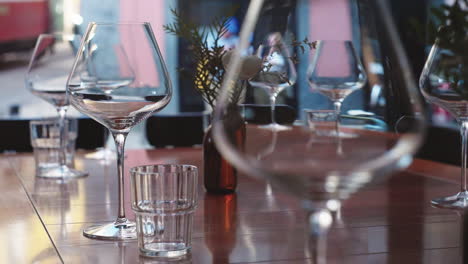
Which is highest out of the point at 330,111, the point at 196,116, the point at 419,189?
the point at 330,111

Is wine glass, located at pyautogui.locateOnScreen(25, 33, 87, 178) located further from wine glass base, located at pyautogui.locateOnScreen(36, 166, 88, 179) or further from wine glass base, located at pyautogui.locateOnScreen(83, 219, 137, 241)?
wine glass base, located at pyautogui.locateOnScreen(83, 219, 137, 241)

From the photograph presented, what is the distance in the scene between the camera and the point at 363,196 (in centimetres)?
131

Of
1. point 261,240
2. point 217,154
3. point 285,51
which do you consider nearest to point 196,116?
point 217,154

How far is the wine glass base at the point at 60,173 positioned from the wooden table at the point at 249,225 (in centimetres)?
4

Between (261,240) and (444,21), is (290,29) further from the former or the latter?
(261,240)

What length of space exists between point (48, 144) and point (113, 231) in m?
0.79

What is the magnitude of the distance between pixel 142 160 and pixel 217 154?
490 millimetres

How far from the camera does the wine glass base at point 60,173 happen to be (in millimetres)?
1605

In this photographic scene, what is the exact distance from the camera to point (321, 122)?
2.16 ft

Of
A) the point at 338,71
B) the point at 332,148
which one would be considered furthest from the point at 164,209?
the point at 332,148

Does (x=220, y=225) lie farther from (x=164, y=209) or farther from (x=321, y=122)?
(x=321, y=122)

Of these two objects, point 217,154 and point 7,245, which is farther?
point 217,154

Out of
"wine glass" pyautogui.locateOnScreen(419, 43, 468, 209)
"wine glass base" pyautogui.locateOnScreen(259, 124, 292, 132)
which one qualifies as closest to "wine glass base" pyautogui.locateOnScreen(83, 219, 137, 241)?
"wine glass base" pyautogui.locateOnScreen(259, 124, 292, 132)

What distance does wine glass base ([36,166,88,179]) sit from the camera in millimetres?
1605
